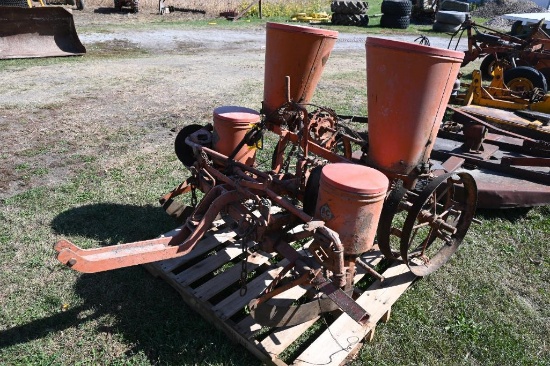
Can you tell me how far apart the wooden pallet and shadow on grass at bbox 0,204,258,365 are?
0.08 meters

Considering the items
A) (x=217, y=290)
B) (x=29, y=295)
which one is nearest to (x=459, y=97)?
(x=217, y=290)

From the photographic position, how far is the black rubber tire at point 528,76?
7.75 m

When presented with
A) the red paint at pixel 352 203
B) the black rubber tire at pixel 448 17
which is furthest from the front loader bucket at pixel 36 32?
the black rubber tire at pixel 448 17

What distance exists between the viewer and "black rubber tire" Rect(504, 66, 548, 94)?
775 cm

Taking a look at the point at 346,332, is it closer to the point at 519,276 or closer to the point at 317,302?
the point at 317,302

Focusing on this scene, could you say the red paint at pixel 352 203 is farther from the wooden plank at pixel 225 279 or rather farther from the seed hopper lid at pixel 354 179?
the wooden plank at pixel 225 279

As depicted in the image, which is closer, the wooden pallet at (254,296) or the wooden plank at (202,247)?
the wooden pallet at (254,296)

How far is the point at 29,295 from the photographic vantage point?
303 centimetres

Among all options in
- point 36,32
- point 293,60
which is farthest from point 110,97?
point 293,60

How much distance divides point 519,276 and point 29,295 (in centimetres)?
394

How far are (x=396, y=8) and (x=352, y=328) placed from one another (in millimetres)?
17869

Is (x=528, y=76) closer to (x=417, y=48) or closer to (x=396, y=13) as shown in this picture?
(x=417, y=48)

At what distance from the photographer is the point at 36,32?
9.40 metres

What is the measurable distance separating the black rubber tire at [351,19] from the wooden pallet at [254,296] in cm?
1692
